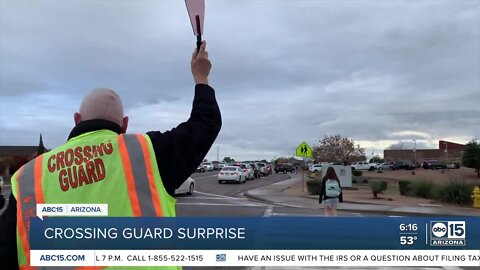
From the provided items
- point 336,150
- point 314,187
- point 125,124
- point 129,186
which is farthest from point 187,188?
point 336,150

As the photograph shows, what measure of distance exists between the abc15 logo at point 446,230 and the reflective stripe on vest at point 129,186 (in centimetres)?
276

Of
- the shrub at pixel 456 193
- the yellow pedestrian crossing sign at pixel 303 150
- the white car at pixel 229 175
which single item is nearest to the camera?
the shrub at pixel 456 193

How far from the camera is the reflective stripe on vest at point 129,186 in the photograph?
2.07 m

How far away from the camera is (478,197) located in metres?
20.0

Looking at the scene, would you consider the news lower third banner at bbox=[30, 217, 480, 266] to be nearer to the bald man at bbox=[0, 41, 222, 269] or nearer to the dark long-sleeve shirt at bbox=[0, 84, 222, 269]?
the bald man at bbox=[0, 41, 222, 269]

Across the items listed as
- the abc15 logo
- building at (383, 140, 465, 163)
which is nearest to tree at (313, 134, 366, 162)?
building at (383, 140, 465, 163)

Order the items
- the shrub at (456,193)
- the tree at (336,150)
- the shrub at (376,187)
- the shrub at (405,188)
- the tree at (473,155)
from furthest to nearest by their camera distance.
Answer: the tree at (336,150)
the tree at (473,155)
the shrub at (405,188)
the shrub at (376,187)
the shrub at (456,193)

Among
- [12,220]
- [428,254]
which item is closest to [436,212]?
[428,254]

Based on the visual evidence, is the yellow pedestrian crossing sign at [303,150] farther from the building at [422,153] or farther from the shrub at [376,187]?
the building at [422,153]

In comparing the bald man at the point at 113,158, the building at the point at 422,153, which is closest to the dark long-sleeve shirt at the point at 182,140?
the bald man at the point at 113,158

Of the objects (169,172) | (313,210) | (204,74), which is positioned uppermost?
(204,74)

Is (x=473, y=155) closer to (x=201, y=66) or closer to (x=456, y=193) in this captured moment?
(x=456, y=193)

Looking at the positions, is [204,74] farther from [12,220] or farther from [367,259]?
[367,259]

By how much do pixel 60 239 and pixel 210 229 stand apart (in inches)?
40.9
